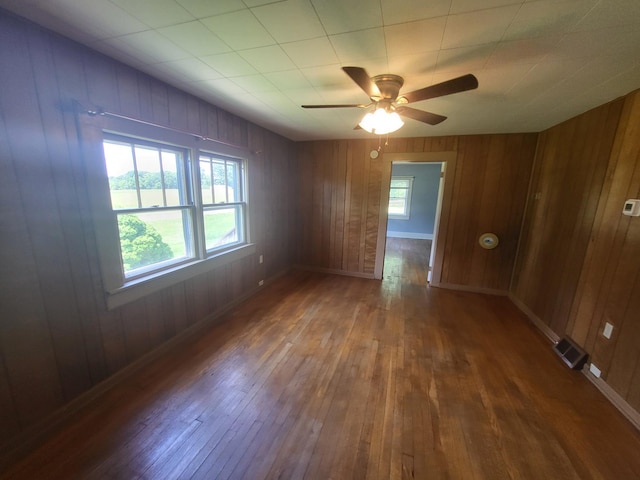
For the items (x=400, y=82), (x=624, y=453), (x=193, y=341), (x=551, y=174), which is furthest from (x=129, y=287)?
(x=551, y=174)

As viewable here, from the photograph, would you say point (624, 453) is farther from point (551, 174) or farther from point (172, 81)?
point (172, 81)

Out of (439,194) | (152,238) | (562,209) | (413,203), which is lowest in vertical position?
(152,238)

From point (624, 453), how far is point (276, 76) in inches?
134

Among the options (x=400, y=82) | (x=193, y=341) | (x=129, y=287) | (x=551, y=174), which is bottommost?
(x=193, y=341)

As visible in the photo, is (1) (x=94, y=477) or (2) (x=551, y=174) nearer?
(1) (x=94, y=477)

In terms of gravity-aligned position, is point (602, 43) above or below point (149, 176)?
above

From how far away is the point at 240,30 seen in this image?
4.47ft

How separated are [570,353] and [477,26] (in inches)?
112

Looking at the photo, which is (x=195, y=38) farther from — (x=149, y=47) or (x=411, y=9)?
(x=411, y=9)

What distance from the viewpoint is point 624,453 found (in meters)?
1.47

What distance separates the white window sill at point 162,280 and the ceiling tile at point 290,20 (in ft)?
6.67

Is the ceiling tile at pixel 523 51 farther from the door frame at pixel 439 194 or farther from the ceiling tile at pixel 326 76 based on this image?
the door frame at pixel 439 194

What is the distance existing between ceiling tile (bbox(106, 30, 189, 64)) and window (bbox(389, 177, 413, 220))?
23.2ft

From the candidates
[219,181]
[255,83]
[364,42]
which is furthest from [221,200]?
[364,42]
